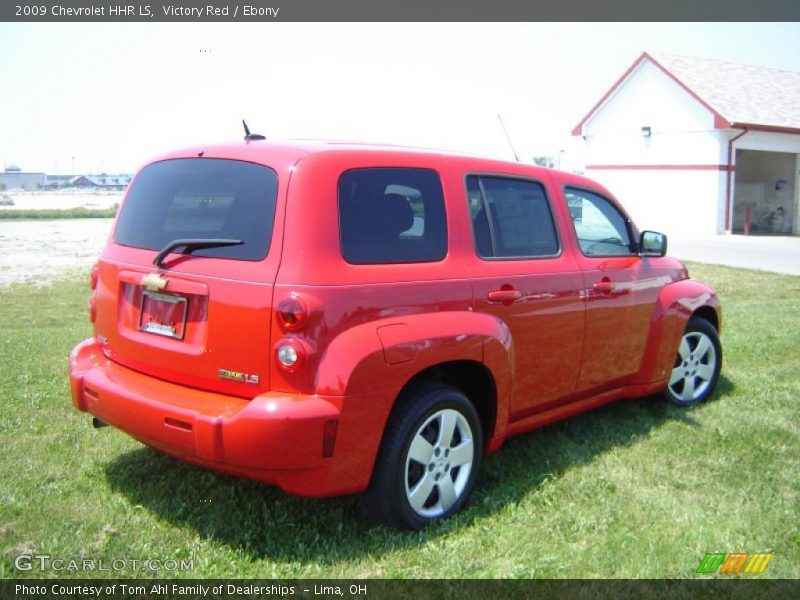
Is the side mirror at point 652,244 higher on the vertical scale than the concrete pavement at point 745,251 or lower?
higher

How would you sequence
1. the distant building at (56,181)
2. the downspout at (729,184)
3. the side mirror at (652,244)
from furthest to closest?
the distant building at (56,181)
the downspout at (729,184)
the side mirror at (652,244)

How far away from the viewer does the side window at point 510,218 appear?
13.5 feet

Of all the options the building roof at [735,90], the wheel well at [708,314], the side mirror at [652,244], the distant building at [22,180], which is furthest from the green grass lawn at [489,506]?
the distant building at [22,180]

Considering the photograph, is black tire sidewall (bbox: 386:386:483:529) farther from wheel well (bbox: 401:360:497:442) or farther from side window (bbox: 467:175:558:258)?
side window (bbox: 467:175:558:258)

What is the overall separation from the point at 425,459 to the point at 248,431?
96cm

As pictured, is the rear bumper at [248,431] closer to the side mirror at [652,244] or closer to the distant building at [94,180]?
the side mirror at [652,244]

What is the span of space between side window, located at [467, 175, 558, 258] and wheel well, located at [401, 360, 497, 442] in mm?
609

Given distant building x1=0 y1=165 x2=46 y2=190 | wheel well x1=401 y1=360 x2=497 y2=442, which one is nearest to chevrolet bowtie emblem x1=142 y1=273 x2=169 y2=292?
wheel well x1=401 y1=360 x2=497 y2=442

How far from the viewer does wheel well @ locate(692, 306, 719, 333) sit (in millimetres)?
5941

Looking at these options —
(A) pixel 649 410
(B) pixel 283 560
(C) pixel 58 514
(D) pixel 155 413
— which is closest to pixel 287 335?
(D) pixel 155 413

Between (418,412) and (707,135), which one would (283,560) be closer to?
(418,412)

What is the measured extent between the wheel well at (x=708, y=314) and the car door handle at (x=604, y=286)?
4.66 ft

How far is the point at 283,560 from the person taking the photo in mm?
3369

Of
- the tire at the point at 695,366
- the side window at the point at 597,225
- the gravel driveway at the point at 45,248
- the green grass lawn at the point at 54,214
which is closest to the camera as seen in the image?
the side window at the point at 597,225
